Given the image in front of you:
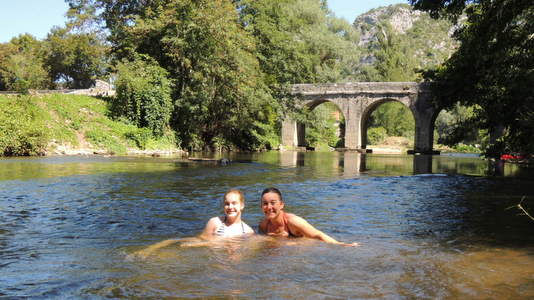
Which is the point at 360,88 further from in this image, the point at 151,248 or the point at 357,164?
the point at 151,248

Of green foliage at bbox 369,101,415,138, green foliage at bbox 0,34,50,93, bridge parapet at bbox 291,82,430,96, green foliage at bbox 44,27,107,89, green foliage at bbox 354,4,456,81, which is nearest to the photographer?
bridge parapet at bbox 291,82,430,96

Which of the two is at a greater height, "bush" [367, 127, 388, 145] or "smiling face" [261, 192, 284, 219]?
"bush" [367, 127, 388, 145]

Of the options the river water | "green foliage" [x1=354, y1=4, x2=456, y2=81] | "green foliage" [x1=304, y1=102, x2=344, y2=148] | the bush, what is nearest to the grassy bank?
the river water

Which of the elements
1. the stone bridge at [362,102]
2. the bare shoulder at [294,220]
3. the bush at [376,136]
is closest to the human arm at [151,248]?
the bare shoulder at [294,220]

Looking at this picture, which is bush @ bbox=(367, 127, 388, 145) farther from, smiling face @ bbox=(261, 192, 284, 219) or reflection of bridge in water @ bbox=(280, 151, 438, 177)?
smiling face @ bbox=(261, 192, 284, 219)

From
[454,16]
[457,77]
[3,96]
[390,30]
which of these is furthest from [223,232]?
[390,30]

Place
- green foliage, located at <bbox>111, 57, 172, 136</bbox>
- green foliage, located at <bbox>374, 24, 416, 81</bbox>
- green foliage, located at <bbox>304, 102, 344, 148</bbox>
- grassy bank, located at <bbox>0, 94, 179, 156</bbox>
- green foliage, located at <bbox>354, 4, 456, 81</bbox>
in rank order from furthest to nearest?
green foliage, located at <bbox>354, 4, 456, 81</bbox>, green foliage, located at <bbox>374, 24, 416, 81</bbox>, green foliage, located at <bbox>304, 102, 344, 148</bbox>, green foliage, located at <bbox>111, 57, 172, 136</bbox>, grassy bank, located at <bbox>0, 94, 179, 156</bbox>

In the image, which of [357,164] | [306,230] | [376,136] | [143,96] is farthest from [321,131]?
[306,230]

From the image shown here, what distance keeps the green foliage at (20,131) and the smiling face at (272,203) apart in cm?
1561

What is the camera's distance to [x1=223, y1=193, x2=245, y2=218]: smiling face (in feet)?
18.9

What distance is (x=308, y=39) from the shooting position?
44.8m

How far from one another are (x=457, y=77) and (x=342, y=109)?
22.1m

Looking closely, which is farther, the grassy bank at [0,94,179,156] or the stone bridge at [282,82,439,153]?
the stone bridge at [282,82,439,153]

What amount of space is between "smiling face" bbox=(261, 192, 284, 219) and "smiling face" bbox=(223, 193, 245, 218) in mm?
287
